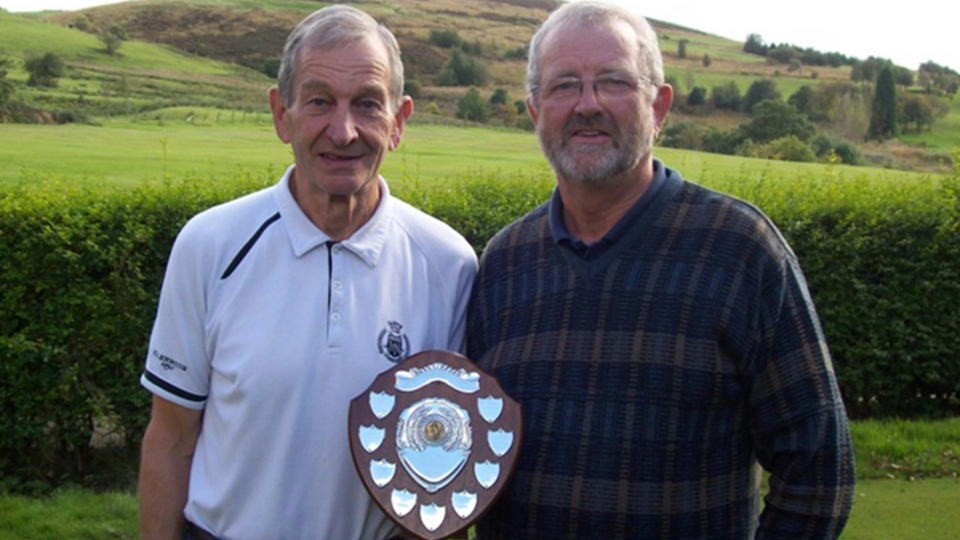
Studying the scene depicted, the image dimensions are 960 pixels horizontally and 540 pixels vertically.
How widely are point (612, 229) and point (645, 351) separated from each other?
1.29 feet

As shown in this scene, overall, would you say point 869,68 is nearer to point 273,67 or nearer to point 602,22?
point 273,67

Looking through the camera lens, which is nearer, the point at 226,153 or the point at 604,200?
the point at 604,200

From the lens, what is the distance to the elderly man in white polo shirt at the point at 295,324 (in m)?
3.00

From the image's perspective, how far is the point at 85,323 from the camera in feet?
23.9

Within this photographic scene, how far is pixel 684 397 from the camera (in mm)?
2959

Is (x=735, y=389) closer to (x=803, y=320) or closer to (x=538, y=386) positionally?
(x=803, y=320)

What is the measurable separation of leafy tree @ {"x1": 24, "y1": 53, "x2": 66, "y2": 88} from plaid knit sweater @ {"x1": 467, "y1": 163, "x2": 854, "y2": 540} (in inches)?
1336

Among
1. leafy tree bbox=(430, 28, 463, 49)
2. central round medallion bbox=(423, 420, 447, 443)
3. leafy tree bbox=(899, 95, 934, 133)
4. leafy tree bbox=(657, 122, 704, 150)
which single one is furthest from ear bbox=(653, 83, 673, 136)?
leafy tree bbox=(430, 28, 463, 49)

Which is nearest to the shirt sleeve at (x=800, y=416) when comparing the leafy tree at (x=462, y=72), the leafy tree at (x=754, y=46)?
the leafy tree at (x=462, y=72)

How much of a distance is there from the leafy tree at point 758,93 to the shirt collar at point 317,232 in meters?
51.1

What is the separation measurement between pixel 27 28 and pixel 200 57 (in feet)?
33.4

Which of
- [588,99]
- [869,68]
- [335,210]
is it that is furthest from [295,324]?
[869,68]

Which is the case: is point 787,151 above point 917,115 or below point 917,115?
above

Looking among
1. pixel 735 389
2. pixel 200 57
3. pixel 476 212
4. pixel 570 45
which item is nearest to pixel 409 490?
pixel 735 389
